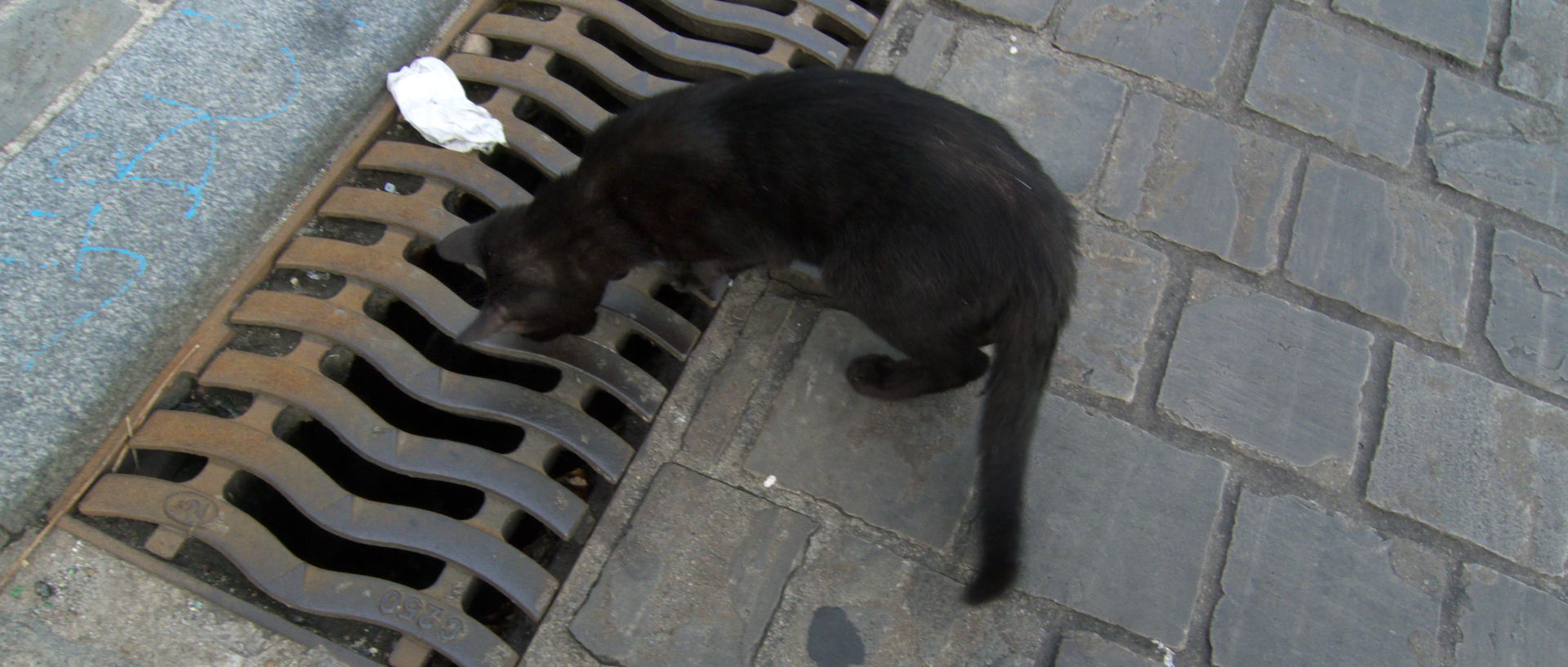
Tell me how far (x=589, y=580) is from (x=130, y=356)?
3.30ft

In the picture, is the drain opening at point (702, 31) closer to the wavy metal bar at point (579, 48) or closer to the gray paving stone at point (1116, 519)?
the wavy metal bar at point (579, 48)

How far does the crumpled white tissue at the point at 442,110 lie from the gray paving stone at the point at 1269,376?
1647 millimetres

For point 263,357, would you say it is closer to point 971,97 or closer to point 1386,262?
point 971,97

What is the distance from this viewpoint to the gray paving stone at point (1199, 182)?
225 centimetres

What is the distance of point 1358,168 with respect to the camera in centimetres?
238

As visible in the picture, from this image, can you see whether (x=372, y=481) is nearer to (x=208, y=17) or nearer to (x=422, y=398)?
(x=422, y=398)

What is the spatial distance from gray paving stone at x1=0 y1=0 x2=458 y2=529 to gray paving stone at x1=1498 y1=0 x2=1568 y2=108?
294 centimetres

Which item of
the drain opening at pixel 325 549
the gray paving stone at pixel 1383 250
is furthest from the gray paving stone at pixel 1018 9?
the drain opening at pixel 325 549

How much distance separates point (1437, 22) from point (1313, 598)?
5.91 ft

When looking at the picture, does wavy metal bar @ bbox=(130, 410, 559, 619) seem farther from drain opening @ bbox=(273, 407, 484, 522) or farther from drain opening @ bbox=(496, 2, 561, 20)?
drain opening @ bbox=(496, 2, 561, 20)

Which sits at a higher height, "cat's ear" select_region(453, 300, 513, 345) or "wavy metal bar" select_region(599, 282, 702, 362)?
"cat's ear" select_region(453, 300, 513, 345)

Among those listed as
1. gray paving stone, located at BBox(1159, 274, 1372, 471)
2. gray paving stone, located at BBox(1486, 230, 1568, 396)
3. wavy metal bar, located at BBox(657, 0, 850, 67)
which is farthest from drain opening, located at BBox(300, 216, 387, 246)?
gray paving stone, located at BBox(1486, 230, 1568, 396)

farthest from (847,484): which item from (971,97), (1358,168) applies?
(1358,168)

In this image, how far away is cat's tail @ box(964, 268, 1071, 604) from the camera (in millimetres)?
1650
